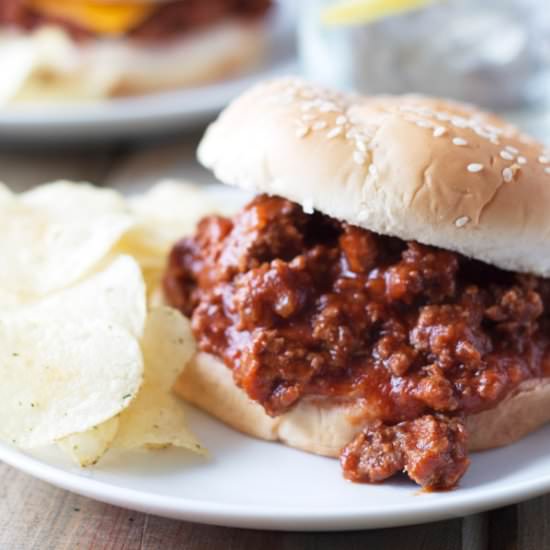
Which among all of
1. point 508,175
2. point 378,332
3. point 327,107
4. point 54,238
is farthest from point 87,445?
point 508,175

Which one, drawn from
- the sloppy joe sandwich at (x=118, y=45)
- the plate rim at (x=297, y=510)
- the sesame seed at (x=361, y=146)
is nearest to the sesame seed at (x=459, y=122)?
the sesame seed at (x=361, y=146)

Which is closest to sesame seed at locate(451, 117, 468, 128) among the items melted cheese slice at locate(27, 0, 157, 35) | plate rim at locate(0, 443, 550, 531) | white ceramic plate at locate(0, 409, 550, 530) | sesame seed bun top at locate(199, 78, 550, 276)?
sesame seed bun top at locate(199, 78, 550, 276)

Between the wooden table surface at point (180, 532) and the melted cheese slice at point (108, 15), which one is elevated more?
the wooden table surface at point (180, 532)

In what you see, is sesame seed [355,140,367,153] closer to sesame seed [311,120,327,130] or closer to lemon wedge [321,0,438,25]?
sesame seed [311,120,327,130]

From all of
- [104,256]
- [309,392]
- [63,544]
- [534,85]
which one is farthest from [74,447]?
[534,85]

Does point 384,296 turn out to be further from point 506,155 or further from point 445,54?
point 445,54

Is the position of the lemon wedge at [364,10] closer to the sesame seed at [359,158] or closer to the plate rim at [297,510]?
the sesame seed at [359,158]

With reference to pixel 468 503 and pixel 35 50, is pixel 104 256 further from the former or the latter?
pixel 35 50
